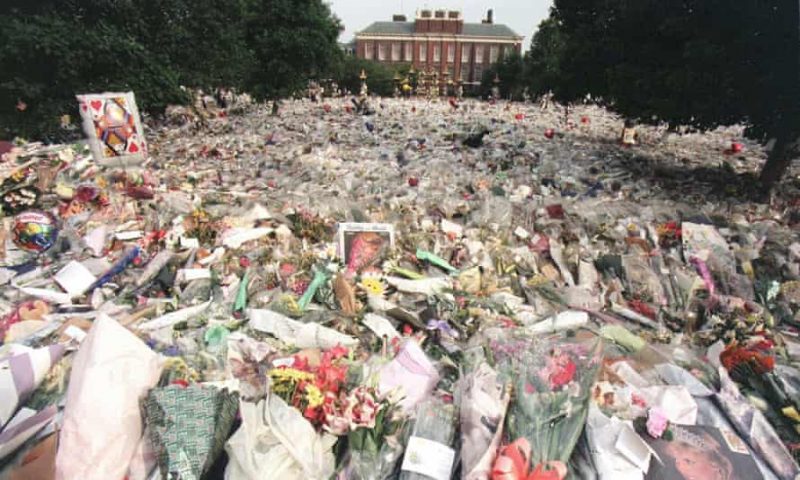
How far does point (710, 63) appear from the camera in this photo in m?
5.12

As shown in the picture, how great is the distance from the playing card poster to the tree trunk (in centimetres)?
876

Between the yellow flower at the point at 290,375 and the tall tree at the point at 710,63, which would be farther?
the tall tree at the point at 710,63

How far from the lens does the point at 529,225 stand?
4.59 metres

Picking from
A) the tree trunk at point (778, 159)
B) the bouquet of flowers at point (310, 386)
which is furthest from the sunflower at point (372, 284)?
the tree trunk at point (778, 159)

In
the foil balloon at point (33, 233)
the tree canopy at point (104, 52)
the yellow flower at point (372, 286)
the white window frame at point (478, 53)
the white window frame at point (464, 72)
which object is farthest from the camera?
the white window frame at point (464, 72)

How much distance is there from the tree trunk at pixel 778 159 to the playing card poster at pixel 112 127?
8.76m

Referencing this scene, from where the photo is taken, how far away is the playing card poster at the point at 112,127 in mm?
5711

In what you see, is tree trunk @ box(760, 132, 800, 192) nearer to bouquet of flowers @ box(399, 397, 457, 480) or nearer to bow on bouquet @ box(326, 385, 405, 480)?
bouquet of flowers @ box(399, 397, 457, 480)

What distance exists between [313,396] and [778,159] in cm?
732

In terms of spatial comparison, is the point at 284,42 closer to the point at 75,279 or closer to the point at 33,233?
the point at 33,233

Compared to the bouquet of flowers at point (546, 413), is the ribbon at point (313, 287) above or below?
below

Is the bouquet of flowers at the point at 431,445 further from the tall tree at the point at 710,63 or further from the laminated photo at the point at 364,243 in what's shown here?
the tall tree at the point at 710,63

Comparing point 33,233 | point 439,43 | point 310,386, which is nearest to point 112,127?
point 33,233

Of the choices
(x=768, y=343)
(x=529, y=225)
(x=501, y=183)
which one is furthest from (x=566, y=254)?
(x=501, y=183)
